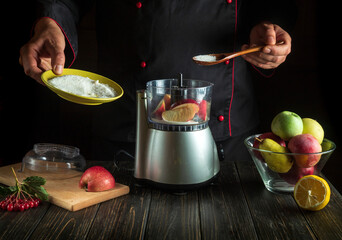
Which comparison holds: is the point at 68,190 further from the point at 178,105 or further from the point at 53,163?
the point at 178,105

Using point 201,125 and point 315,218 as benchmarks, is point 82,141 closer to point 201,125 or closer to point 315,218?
point 201,125

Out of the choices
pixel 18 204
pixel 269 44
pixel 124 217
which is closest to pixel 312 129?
pixel 269 44

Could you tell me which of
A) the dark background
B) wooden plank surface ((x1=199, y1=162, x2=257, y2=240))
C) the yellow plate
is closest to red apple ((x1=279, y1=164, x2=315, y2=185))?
wooden plank surface ((x1=199, y1=162, x2=257, y2=240))

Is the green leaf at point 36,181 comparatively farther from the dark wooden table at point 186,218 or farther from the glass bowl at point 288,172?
the glass bowl at point 288,172

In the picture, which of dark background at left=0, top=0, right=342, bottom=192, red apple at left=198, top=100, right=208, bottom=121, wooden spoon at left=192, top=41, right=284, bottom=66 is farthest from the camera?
dark background at left=0, top=0, right=342, bottom=192

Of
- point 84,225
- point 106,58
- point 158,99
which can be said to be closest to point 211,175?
point 158,99

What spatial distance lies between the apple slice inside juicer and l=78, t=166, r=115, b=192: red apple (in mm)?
203

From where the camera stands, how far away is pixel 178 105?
105 centimetres

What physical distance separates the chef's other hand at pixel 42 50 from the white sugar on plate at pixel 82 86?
0.38 feet

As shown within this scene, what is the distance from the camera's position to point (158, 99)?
108cm

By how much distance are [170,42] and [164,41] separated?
20mm

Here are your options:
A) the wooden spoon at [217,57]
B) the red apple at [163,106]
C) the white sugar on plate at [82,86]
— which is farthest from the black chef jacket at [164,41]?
the red apple at [163,106]

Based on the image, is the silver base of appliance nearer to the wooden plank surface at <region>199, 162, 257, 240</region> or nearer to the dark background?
the wooden plank surface at <region>199, 162, 257, 240</region>

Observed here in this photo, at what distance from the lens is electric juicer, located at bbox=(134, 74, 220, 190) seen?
3.46 feet
